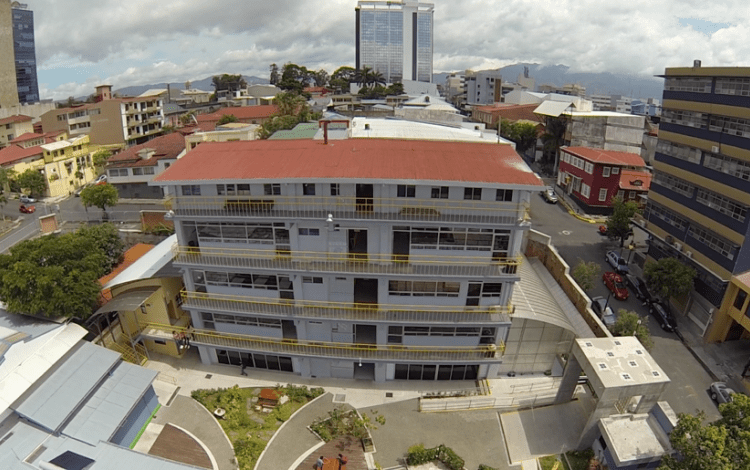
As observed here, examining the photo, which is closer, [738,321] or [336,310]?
[336,310]

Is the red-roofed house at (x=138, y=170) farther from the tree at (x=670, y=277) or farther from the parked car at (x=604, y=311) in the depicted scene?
the tree at (x=670, y=277)

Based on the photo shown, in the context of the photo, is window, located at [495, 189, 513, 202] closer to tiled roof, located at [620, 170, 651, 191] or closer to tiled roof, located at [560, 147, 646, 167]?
tiled roof, located at [560, 147, 646, 167]

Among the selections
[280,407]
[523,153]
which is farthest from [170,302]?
[523,153]

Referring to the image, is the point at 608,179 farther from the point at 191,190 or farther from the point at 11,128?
the point at 11,128

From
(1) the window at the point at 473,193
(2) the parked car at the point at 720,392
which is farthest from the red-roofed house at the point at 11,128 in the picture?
(2) the parked car at the point at 720,392

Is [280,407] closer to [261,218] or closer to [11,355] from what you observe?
[261,218]
